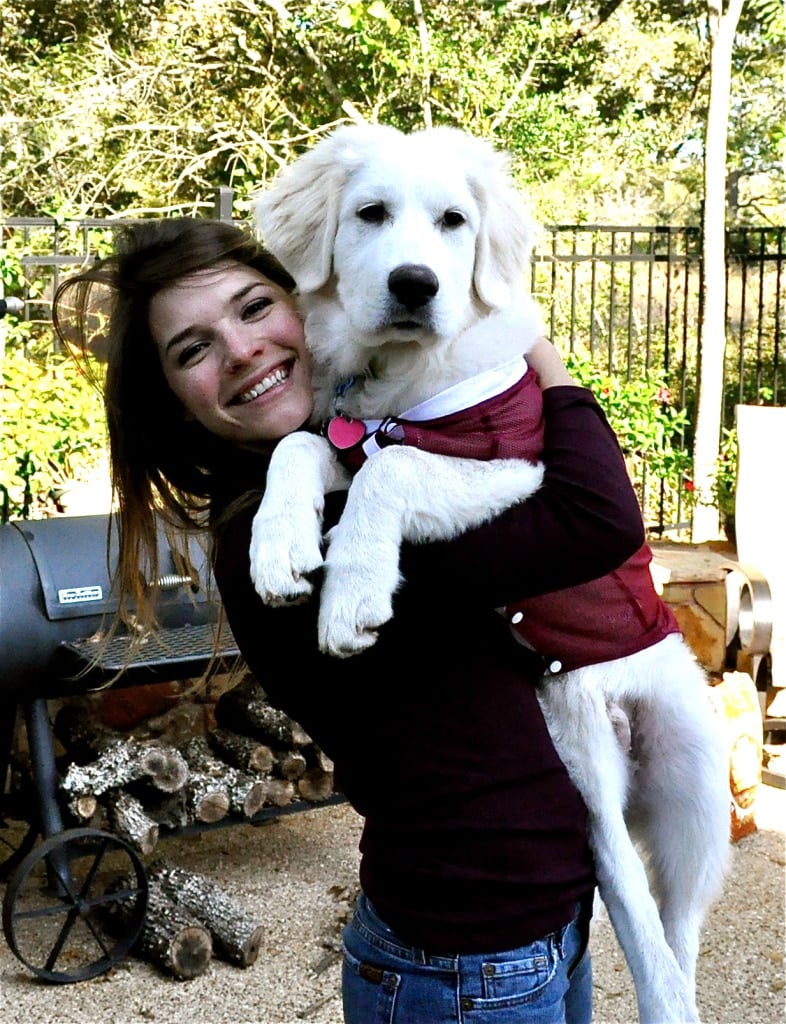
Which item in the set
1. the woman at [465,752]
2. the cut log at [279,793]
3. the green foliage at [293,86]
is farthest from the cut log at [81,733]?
the green foliage at [293,86]

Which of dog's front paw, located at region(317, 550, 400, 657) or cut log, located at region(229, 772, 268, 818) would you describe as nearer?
dog's front paw, located at region(317, 550, 400, 657)

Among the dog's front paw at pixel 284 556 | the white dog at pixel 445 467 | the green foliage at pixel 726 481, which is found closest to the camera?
the dog's front paw at pixel 284 556

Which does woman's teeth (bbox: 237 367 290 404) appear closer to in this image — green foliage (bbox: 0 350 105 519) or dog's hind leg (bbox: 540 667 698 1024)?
dog's hind leg (bbox: 540 667 698 1024)

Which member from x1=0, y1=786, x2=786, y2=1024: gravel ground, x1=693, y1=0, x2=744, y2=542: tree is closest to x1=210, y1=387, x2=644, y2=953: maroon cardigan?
x1=0, y1=786, x2=786, y2=1024: gravel ground

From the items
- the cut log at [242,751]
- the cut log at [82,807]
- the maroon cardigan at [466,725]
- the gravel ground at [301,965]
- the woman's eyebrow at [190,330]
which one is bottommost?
the gravel ground at [301,965]

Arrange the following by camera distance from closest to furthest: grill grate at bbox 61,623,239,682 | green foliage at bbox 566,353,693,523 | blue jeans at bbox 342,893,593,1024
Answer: blue jeans at bbox 342,893,593,1024
grill grate at bbox 61,623,239,682
green foliage at bbox 566,353,693,523

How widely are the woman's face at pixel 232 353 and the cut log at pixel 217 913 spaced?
2321 millimetres

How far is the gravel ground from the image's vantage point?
355 centimetres

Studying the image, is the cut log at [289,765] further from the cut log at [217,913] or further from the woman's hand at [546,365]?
the woman's hand at [546,365]

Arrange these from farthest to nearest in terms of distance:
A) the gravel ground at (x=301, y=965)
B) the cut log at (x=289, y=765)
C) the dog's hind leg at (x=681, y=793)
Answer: the cut log at (x=289, y=765), the gravel ground at (x=301, y=965), the dog's hind leg at (x=681, y=793)

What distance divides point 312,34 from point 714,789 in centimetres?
889

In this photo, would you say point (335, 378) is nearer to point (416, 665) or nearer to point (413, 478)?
point (413, 478)

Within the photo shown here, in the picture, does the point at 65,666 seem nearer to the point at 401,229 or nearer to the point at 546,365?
the point at 401,229

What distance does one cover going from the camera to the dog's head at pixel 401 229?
2092mm
